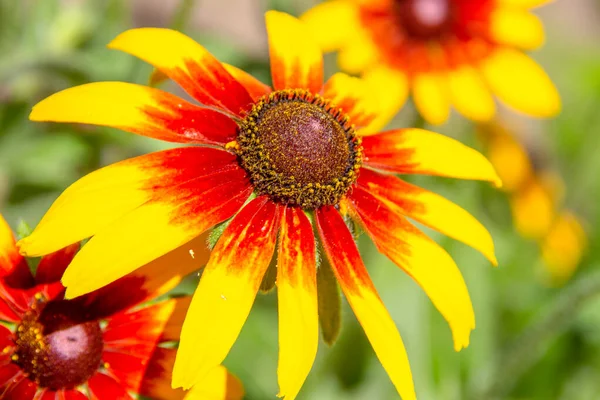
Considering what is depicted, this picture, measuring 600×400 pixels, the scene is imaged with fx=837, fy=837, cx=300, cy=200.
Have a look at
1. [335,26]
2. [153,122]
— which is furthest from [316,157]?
[335,26]

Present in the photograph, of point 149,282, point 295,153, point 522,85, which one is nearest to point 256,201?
point 295,153

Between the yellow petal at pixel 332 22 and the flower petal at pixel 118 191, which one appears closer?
the flower petal at pixel 118 191

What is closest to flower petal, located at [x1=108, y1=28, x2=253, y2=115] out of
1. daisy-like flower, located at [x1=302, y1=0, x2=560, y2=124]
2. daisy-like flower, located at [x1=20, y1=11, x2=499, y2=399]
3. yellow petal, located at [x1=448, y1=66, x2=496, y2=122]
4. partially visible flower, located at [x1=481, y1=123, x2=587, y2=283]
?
daisy-like flower, located at [x1=20, y1=11, x2=499, y2=399]

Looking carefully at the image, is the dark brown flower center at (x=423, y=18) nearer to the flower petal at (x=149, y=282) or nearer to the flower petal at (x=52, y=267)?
the flower petal at (x=149, y=282)

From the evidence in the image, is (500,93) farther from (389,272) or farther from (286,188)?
(286,188)

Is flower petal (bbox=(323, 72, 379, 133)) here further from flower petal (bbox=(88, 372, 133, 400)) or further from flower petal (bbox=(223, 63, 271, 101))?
flower petal (bbox=(88, 372, 133, 400))

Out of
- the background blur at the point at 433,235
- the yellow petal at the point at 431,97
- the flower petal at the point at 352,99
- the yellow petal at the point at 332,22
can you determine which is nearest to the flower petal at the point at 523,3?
the yellow petal at the point at 431,97

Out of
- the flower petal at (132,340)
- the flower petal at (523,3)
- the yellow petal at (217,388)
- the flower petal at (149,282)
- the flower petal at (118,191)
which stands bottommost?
the yellow petal at (217,388)
